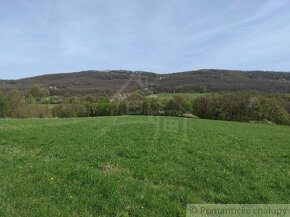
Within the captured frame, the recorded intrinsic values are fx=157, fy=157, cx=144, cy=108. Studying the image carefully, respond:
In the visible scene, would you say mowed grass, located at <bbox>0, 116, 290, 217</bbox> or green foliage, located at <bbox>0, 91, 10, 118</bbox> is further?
green foliage, located at <bbox>0, 91, 10, 118</bbox>

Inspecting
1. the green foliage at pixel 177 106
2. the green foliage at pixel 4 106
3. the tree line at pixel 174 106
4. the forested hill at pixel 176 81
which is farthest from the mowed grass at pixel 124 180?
the forested hill at pixel 176 81

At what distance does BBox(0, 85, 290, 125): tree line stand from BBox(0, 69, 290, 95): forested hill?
53.1 ft

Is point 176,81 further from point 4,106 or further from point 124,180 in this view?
point 124,180

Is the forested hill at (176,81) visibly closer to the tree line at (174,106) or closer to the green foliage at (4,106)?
the tree line at (174,106)

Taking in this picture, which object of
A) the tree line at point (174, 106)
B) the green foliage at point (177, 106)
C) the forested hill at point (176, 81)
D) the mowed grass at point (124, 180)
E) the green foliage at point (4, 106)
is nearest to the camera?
the mowed grass at point (124, 180)

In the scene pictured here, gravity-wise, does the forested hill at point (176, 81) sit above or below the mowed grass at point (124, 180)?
above

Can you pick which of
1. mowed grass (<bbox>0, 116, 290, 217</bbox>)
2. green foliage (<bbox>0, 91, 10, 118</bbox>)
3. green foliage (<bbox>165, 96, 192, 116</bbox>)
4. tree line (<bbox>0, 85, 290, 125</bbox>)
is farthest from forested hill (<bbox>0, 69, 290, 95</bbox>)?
mowed grass (<bbox>0, 116, 290, 217</bbox>)

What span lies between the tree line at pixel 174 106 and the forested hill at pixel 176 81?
53.1 ft

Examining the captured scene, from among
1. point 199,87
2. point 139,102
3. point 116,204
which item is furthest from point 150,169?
point 199,87

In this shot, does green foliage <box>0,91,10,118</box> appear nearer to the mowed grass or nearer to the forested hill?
the mowed grass

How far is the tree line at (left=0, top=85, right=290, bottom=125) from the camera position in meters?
45.7

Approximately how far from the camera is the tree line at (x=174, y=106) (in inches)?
1800

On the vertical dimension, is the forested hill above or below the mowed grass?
above

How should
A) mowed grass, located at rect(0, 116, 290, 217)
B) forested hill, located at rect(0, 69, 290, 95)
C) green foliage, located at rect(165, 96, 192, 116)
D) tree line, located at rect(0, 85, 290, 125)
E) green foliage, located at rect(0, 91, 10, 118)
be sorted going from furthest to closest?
forested hill, located at rect(0, 69, 290, 95), green foliage, located at rect(165, 96, 192, 116), tree line, located at rect(0, 85, 290, 125), green foliage, located at rect(0, 91, 10, 118), mowed grass, located at rect(0, 116, 290, 217)
